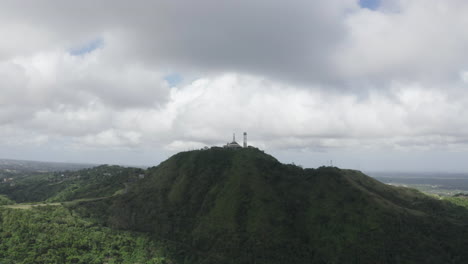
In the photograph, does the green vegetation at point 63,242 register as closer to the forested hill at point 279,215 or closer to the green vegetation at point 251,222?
the green vegetation at point 251,222

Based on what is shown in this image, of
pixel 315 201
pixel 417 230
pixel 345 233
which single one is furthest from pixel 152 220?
pixel 417 230

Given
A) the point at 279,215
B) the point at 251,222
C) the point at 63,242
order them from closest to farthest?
the point at 63,242 → the point at 251,222 → the point at 279,215

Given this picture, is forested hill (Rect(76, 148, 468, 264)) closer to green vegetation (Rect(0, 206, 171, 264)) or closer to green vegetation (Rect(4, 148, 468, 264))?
green vegetation (Rect(4, 148, 468, 264))

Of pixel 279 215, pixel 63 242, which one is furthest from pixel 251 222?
pixel 63 242

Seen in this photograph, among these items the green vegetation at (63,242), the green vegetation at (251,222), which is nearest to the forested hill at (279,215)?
the green vegetation at (251,222)

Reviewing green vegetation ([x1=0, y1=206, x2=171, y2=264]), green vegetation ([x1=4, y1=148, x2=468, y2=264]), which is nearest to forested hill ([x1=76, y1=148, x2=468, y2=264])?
green vegetation ([x1=4, y1=148, x2=468, y2=264])

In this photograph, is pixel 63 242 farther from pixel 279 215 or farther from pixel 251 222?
pixel 279 215
